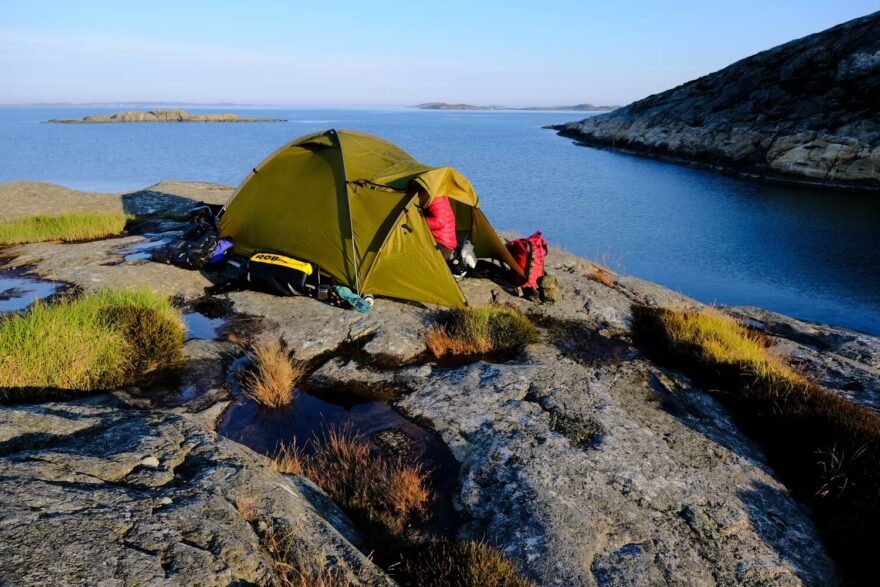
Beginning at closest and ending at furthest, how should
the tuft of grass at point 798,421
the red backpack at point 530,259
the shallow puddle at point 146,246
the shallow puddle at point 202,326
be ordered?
1. the tuft of grass at point 798,421
2. the shallow puddle at point 202,326
3. the red backpack at point 530,259
4. the shallow puddle at point 146,246

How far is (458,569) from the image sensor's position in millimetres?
4281

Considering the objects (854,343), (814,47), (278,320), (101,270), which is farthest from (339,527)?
(814,47)

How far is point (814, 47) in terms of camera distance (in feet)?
166

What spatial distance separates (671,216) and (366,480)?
94.4ft

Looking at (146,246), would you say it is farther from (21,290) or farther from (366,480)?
(366,480)

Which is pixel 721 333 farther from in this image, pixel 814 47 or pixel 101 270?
pixel 814 47

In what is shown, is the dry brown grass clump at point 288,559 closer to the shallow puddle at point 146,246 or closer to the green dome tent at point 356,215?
Result: the green dome tent at point 356,215

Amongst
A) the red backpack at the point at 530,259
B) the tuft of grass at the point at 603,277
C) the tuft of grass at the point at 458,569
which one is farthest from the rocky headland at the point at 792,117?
the tuft of grass at the point at 458,569

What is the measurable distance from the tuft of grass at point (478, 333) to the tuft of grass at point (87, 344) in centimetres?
411

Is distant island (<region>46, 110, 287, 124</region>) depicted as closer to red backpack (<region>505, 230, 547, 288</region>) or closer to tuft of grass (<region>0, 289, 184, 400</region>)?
tuft of grass (<region>0, 289, 184, 400</region>)

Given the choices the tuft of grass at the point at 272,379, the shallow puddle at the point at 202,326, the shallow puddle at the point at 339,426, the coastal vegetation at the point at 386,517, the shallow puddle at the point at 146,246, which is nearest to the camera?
the coastal vegetation at the point at 386,517

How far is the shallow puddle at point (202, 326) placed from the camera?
366 inches

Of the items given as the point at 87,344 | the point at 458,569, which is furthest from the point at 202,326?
the point at 458,569

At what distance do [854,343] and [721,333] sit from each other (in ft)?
12.7
